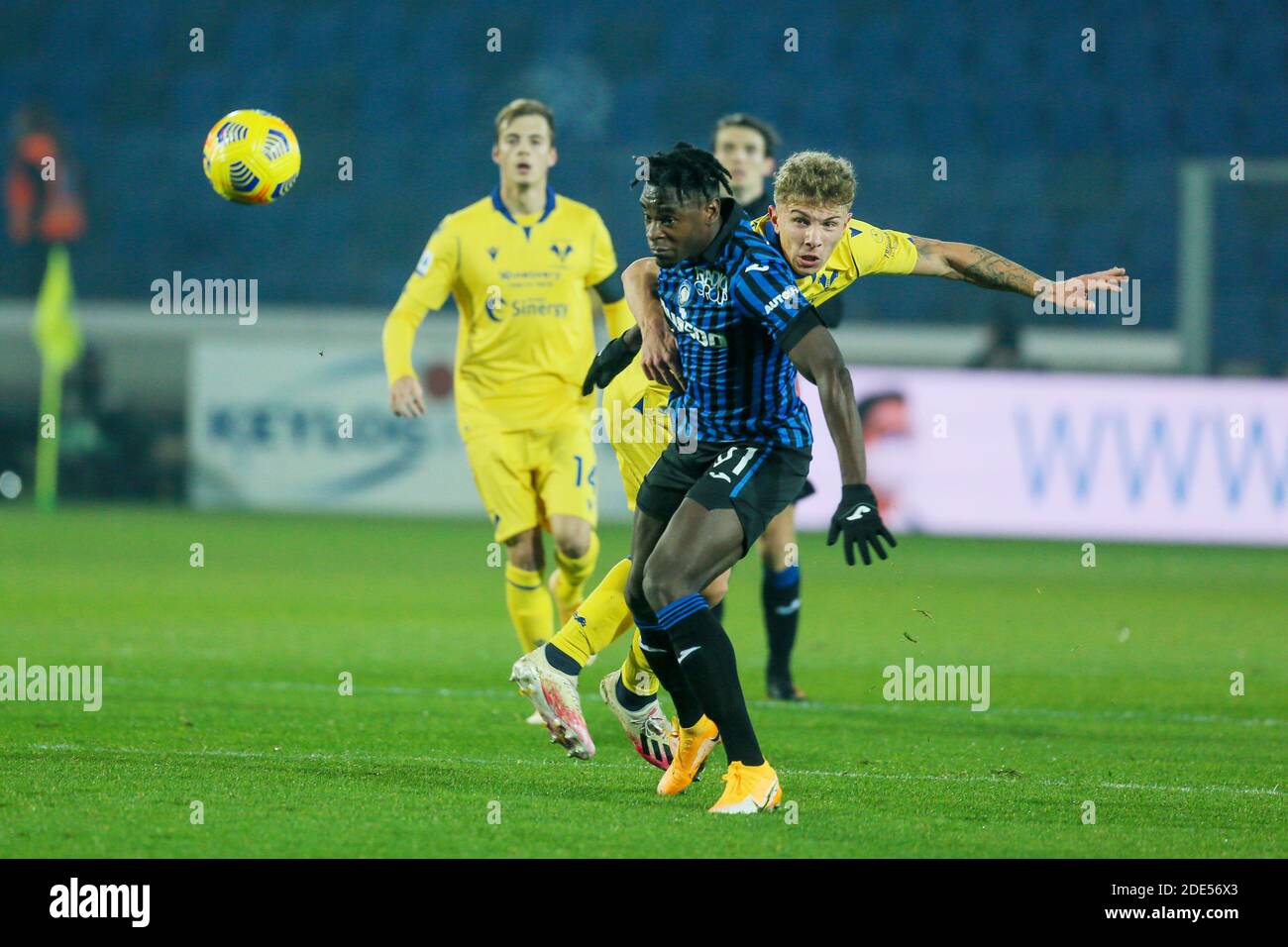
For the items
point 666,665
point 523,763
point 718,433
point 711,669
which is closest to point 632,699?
point 666,665

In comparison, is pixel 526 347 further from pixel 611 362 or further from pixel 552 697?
pixel 552 697

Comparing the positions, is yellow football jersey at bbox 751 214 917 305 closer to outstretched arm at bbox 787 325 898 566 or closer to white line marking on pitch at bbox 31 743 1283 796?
outstretched arm at bbox 787 325 898 566

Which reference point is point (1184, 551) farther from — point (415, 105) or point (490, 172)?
point (415, 105)

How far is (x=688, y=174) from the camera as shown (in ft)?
18.2

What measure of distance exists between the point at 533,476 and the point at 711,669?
2.69 m

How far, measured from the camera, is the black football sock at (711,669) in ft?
17.9

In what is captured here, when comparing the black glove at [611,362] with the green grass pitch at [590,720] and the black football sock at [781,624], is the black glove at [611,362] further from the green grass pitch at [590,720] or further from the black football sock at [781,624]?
the black football sock at [781,624]

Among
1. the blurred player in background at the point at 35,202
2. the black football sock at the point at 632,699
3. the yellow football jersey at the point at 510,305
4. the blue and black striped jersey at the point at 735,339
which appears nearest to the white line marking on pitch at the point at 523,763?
the black football sock at the point at 632,699

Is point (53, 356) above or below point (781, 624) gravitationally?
above

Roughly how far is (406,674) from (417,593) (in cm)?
332

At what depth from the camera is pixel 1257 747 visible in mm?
6957

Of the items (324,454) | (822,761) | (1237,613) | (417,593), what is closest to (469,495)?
(324,454)

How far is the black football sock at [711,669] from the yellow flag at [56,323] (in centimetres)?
1356

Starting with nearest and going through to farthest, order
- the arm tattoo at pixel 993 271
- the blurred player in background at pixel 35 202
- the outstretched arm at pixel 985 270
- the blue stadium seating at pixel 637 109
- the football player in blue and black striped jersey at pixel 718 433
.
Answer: the football player in blue and black striped jersey at pixel 718 433
the outstretched arm at pixel 985 270
the arm tattoo at pixel 993 271
the blue stadium seating at pixel 637 109
the blurred player in background at pixel 35 202
